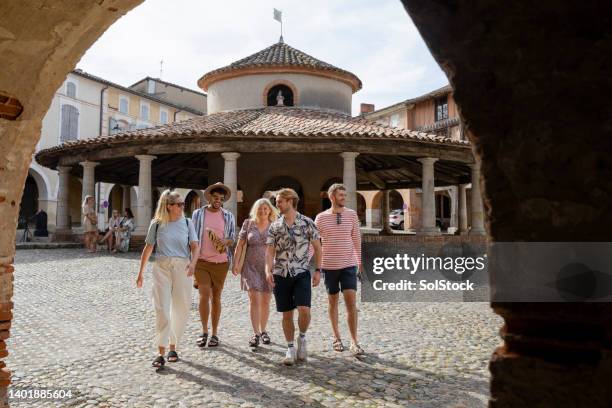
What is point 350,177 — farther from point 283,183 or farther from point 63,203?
point 63,203

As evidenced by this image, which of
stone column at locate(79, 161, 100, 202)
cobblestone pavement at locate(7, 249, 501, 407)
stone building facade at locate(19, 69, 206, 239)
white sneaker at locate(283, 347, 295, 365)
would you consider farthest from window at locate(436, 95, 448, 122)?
white sneaker at locate(283, 347, 295, 365)

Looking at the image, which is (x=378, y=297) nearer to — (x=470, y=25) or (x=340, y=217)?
(x=340, y=217)

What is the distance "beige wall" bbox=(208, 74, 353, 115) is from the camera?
17562 millimetres

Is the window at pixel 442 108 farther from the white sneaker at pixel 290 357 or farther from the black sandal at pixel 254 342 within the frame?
the white sneaker at pixel 290 357

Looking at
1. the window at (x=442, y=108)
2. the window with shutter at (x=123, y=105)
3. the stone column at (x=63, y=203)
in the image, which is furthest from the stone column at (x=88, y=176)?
the window at (x=442, y=108)

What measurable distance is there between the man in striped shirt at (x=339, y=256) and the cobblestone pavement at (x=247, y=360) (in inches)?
15.4

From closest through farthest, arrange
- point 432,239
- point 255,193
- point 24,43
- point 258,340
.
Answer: point 24,43, point 258,340, point 432,239, point 255,193

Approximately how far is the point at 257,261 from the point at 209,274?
1.75 feet

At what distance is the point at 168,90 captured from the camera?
133 feet

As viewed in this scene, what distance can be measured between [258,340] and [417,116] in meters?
33.8

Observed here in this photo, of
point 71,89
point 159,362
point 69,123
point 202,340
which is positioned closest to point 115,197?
point 69,123

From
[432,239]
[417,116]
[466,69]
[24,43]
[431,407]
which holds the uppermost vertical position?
[417,116]

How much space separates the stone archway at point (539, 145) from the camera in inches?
50.4

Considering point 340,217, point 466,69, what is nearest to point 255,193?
point 340,217
